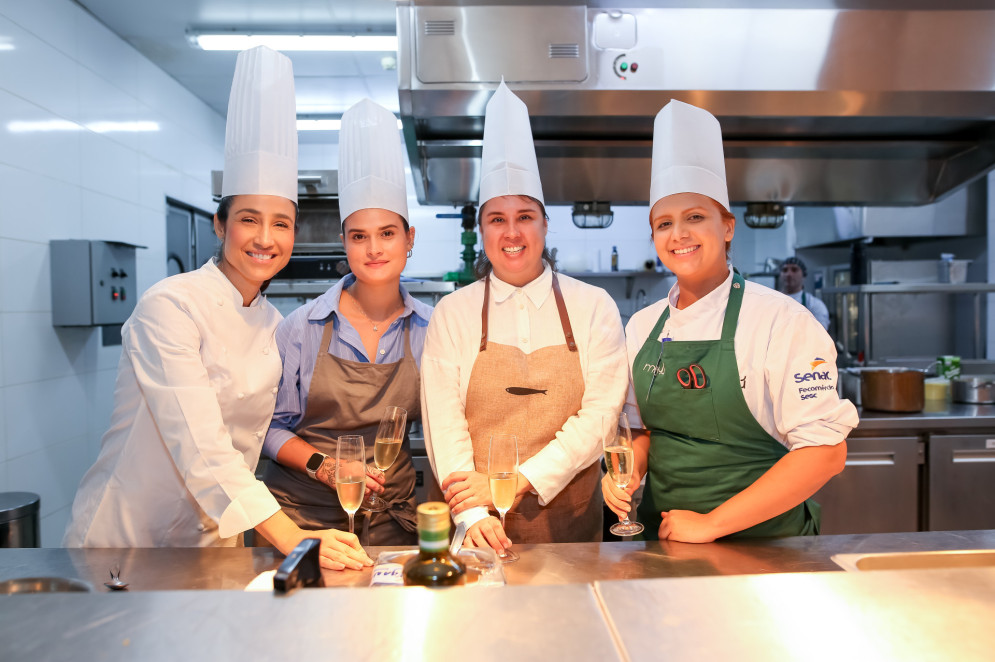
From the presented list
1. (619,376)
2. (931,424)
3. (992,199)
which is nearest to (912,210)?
(992,199)

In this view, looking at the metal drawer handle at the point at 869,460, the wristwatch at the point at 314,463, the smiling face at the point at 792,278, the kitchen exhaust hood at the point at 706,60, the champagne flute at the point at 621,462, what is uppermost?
the kitchen exhaust hood at the point at 706,60

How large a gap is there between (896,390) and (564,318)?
2.11 metres

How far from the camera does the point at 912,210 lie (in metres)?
5.00

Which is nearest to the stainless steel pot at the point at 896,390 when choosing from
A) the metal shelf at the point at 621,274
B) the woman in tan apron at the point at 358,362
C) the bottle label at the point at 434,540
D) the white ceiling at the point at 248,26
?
the woman in tan apron at the point at 358,362

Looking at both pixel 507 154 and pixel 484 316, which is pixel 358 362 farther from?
pixel 507 154

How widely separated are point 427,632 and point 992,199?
584 centimetres

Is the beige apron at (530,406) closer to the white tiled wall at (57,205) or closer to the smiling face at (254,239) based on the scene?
the smiling face at (254,239)

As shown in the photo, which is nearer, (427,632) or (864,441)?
(427,632)

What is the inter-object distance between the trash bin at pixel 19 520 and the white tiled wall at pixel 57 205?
953 millimetres

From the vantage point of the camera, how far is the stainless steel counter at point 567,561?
1.18 meters

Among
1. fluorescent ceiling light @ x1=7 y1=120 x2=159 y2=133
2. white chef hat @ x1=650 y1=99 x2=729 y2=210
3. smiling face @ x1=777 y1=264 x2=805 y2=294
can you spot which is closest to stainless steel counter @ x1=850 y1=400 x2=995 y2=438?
white chef hat @ x1=650 y1=99 x2=729 y2=210

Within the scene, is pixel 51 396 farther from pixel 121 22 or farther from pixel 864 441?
pixel 864 441

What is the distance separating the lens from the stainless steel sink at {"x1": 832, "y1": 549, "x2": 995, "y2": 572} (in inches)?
45.5

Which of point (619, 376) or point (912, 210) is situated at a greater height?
point (912, 210)
